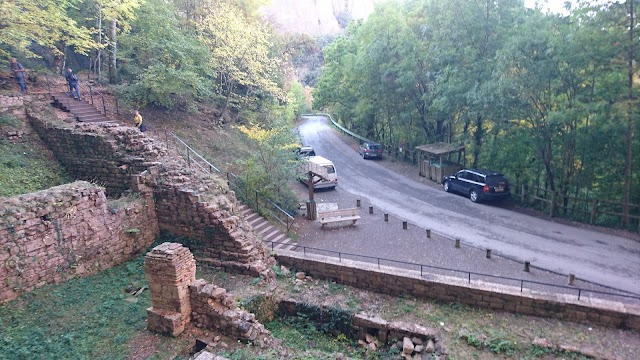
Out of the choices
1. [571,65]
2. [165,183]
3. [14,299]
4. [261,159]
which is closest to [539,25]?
[571,65]

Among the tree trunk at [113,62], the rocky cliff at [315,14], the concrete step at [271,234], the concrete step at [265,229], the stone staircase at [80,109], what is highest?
the rocky cliff at [315,14]

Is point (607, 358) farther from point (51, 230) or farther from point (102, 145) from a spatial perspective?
point (102, 145)

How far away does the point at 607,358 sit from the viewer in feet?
25.4

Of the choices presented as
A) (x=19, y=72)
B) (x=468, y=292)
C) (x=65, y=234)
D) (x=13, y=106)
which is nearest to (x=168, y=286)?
(x=65, y=234)

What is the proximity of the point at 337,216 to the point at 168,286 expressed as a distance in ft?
30.1

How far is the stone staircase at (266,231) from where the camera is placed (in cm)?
1328

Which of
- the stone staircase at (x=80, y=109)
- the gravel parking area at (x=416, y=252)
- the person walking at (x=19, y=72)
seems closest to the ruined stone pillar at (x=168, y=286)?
the gravel parking area at (x=416, y=252)

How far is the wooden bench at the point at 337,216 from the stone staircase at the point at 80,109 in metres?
9.78

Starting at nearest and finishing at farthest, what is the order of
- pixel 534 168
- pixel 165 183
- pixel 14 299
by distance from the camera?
pixel 14 299 → pixel 165 183 → pixel 534 168

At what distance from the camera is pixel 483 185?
736 inches

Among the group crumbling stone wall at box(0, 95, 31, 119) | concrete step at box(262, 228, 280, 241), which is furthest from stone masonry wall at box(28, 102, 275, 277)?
concrete step at box(262, 228, 280, 241)

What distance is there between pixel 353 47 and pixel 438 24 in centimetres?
1346

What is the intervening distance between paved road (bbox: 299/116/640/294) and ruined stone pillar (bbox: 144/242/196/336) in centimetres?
1068

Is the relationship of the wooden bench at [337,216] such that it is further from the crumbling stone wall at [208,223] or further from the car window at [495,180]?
the car window at [495,180]
